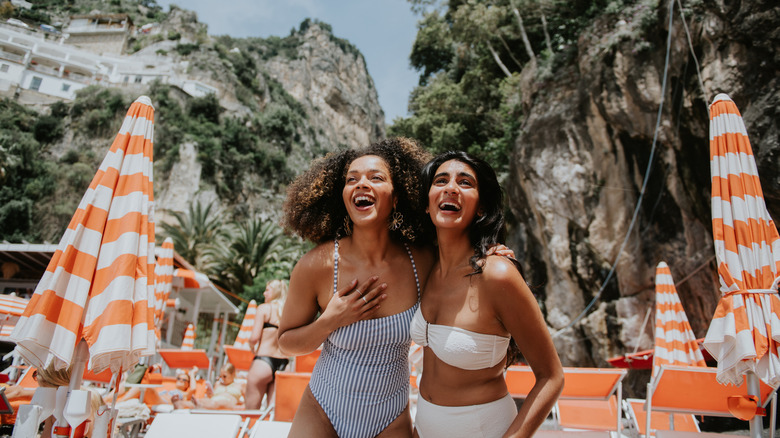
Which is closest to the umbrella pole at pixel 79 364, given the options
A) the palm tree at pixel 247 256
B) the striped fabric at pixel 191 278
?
the striped fabric at pixel 191 278

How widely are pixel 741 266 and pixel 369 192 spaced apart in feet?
10.8

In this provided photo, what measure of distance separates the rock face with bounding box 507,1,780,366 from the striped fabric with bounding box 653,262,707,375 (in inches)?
128

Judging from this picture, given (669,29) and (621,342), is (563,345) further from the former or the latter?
(669,29)

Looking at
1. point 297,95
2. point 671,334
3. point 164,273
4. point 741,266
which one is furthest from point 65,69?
point 741,266

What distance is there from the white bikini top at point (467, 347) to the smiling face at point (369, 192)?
0.64m

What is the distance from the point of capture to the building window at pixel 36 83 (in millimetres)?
49247

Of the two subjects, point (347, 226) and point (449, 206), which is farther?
point (347, 226)

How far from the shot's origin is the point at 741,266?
371 cm

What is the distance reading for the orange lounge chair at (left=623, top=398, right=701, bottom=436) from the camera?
17.0ft

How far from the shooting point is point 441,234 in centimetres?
193

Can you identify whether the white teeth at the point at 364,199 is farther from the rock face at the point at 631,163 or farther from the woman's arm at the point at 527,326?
the rock face at the point at 631,163

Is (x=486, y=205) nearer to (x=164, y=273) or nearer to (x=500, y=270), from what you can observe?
(x=500, y=270)

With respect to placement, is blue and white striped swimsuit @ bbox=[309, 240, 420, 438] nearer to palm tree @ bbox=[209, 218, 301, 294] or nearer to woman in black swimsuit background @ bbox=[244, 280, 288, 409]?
woman in black swimsuit background @ bbox=[244, 280, 288, 409]

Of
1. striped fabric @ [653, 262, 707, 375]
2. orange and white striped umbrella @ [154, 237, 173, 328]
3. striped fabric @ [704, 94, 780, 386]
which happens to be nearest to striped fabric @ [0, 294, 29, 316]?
orange and white striped umbrella @ [154, 237, 173, 328]
